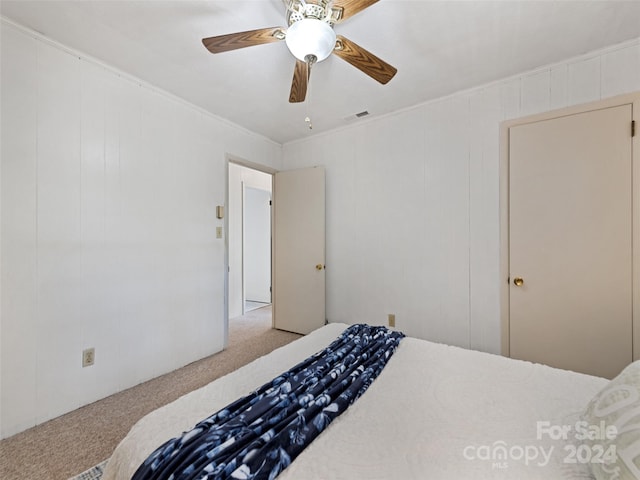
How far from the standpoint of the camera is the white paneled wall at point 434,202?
2170 millimetres

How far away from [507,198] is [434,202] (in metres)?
0.58

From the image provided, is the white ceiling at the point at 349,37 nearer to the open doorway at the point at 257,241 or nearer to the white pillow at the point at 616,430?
the white pillow at the point at 616,430

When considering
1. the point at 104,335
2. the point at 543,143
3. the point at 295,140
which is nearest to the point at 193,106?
the point at 295,140

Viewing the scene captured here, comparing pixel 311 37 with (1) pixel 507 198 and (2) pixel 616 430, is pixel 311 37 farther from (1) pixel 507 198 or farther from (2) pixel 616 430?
(1) pixel 507 198

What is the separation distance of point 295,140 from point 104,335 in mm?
2879

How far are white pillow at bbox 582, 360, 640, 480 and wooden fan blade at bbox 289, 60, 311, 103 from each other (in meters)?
1.89

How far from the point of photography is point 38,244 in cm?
180

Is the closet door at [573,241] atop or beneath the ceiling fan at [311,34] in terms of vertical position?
beneath

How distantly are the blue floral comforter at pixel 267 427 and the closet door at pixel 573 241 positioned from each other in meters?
1.66

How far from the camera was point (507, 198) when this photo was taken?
2.29m

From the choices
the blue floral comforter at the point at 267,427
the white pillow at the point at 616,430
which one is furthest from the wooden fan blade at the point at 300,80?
the white pillow at the point at 616,430

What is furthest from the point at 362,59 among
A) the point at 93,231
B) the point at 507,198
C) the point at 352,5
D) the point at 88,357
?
the point at 88,357

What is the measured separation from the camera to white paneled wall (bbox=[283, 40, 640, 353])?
2170 mm

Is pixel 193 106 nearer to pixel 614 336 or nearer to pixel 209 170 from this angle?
pixel 209 170
